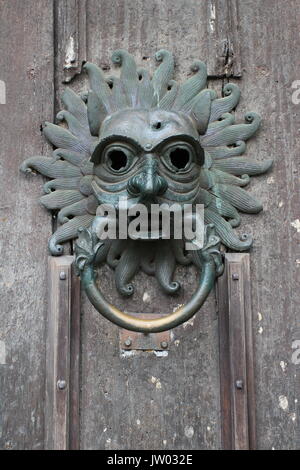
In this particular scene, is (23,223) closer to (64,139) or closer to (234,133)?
(64,139)

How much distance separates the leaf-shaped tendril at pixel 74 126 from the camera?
1.27 meters

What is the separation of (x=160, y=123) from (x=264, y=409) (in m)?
0.47

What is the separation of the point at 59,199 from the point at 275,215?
14.1 inches

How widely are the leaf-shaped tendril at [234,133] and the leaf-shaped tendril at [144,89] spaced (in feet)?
0.36

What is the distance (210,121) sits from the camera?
1276 millimetres

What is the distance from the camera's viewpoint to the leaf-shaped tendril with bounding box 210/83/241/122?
1278 mm

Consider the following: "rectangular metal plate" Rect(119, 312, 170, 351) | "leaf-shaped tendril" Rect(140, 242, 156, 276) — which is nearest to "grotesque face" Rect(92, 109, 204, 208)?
"leaf-shaped tendril" Rect(140, 242, 156, 276)

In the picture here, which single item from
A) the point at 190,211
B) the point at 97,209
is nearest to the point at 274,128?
the point at 190,211

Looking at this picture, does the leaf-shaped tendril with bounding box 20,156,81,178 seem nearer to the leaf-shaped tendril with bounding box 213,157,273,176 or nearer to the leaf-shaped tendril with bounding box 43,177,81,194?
the leaf-shaped tendril with bounding box 43,177,81,194

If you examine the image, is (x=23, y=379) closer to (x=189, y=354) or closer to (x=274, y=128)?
(x=189, y=354)

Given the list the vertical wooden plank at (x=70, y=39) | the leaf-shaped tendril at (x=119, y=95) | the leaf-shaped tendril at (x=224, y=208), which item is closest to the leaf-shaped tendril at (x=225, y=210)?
the leaf-shaped tendril at (x=224, y=208)

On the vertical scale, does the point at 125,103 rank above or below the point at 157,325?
above
